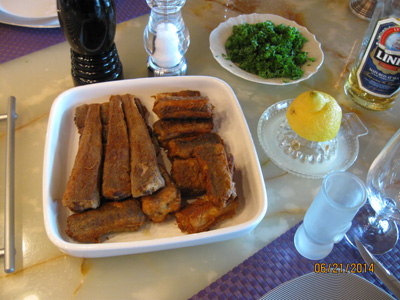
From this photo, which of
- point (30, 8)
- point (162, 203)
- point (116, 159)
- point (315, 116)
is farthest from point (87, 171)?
point (30, 8)

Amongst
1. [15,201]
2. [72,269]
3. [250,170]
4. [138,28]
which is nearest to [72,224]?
[72,269]

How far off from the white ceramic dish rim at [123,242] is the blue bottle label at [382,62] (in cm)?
44

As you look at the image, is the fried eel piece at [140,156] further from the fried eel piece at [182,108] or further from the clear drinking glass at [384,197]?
the clear drinking glass at [384,197]

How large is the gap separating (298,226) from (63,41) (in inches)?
39.5

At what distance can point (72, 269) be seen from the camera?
0.77 meters

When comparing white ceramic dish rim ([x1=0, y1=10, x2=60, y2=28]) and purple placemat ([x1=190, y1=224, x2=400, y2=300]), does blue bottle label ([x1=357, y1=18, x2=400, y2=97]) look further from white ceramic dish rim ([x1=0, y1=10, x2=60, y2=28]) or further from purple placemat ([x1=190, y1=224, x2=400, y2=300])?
white ceramic dish rim ([x1=0, y1=10, x2=60, y2=28])

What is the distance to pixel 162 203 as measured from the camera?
0.78m

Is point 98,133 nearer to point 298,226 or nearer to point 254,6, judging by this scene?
point 298,226

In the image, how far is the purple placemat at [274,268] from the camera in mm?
739

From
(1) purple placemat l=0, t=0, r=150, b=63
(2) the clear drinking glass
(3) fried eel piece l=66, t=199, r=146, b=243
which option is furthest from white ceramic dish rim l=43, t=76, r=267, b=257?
(1) purple placemat l=0, t=0, r=150, b=63

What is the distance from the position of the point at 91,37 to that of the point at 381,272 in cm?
91

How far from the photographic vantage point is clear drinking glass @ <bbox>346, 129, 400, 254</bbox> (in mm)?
799

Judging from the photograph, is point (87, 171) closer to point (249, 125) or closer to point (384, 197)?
point (249, 125)
